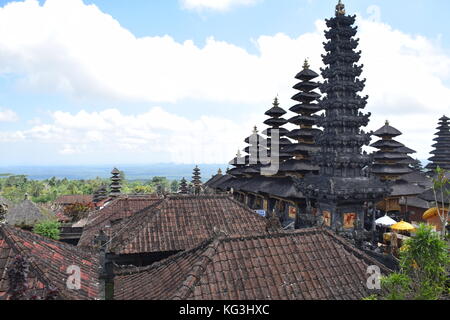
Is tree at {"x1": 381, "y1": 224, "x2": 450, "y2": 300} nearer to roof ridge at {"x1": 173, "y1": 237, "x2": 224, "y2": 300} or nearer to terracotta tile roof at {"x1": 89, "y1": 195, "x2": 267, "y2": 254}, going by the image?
roof ridge at {"x1": 173, "y1": 237, "x2": 224, "y2": 300}

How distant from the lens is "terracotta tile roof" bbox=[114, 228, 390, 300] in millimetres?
7500

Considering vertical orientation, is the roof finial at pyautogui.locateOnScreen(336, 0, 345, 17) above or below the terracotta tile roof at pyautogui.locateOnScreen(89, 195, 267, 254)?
above

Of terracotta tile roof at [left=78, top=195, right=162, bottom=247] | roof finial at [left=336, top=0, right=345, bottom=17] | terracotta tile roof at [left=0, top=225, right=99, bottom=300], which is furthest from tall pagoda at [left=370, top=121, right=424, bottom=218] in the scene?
terracotta tile roof at [left=0, top=225, right=99, bottom=300]

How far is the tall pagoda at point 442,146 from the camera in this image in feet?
134

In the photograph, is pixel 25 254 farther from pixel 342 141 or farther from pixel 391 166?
pixel 391 166

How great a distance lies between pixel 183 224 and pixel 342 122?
46.3 ft

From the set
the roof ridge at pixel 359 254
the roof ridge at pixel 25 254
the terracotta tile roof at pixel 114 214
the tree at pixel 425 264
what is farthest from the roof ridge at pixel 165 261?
the terracotta tile roof at pixel 114 214

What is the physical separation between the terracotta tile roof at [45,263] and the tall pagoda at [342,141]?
52.4 ft

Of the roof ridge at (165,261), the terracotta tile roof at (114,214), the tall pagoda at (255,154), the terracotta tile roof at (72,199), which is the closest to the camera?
the roof ridge at (165,261)

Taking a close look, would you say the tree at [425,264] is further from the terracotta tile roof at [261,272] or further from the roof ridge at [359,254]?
the roof ridge at [359,254]

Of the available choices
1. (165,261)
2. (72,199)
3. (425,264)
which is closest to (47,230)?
(165,261)

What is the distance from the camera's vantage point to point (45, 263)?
23.6 ft

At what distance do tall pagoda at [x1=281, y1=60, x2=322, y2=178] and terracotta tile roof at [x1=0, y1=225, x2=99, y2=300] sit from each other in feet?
69.5
